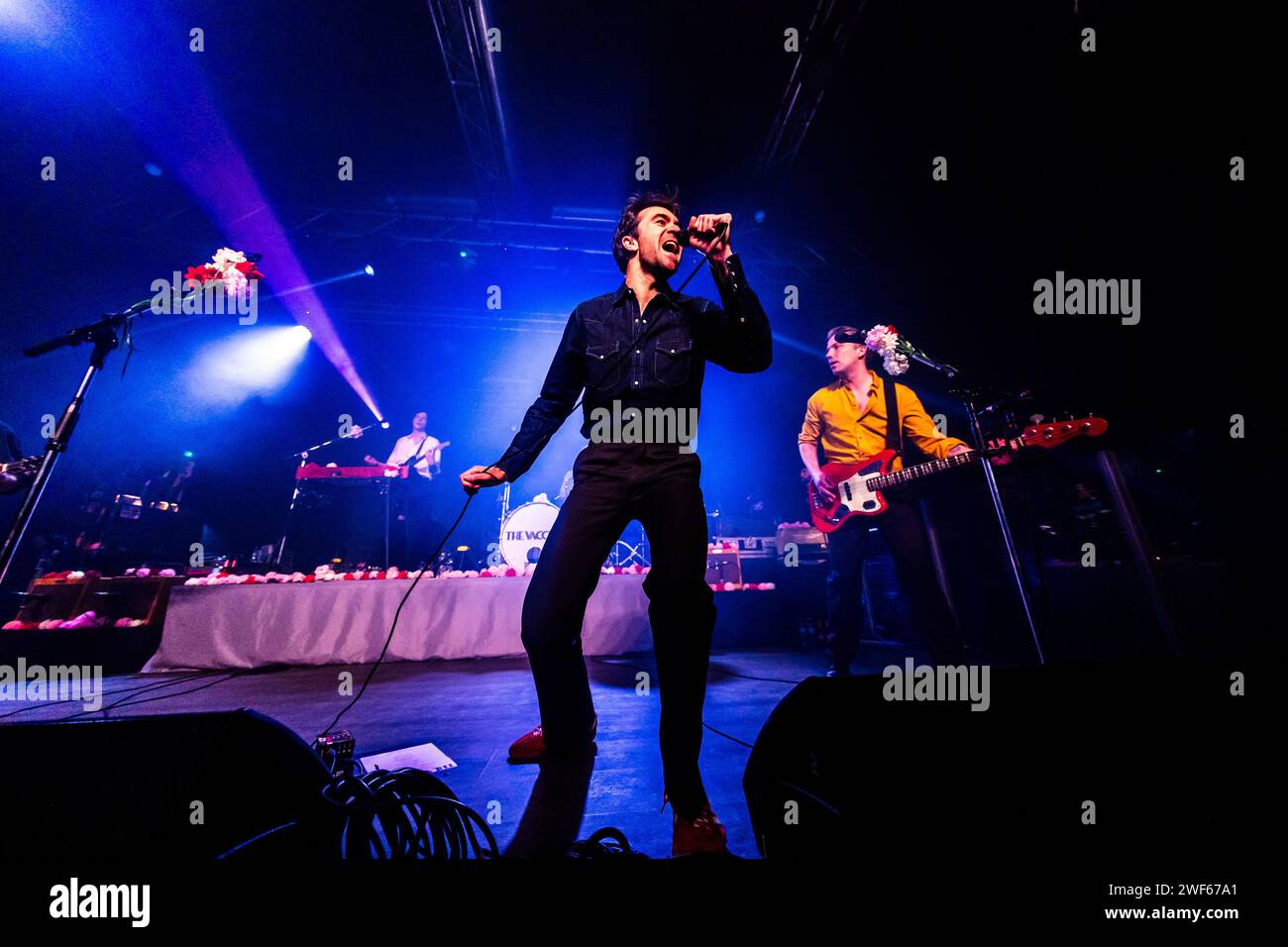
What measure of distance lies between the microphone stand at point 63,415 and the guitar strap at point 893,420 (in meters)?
5.79

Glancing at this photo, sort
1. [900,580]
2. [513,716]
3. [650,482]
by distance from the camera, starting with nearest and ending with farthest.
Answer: [650,482]
[513,716]
[900,580]

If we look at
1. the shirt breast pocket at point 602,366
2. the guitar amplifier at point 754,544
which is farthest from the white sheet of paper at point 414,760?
the guitar amplifier at point 754,544

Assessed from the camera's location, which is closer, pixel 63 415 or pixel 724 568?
pixel 63 415

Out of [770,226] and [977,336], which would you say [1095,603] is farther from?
[770,226]

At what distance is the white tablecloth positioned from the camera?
473cm

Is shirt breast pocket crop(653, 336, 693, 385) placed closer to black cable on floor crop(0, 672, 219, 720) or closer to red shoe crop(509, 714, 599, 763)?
red shoe crop(509, 714, 599, 763)

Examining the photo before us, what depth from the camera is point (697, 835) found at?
4.98 ft

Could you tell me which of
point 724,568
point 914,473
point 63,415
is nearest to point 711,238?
point 914,473

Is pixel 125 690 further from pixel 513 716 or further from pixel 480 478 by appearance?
pixel 480 478

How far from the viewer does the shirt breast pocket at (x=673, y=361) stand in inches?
84.3

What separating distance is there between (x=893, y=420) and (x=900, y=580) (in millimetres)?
1576

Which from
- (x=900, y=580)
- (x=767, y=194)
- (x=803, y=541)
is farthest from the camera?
(x=767, y=194)

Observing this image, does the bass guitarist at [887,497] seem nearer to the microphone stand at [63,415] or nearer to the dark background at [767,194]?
the dark background at [767,194]

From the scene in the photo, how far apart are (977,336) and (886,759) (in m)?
7.93
